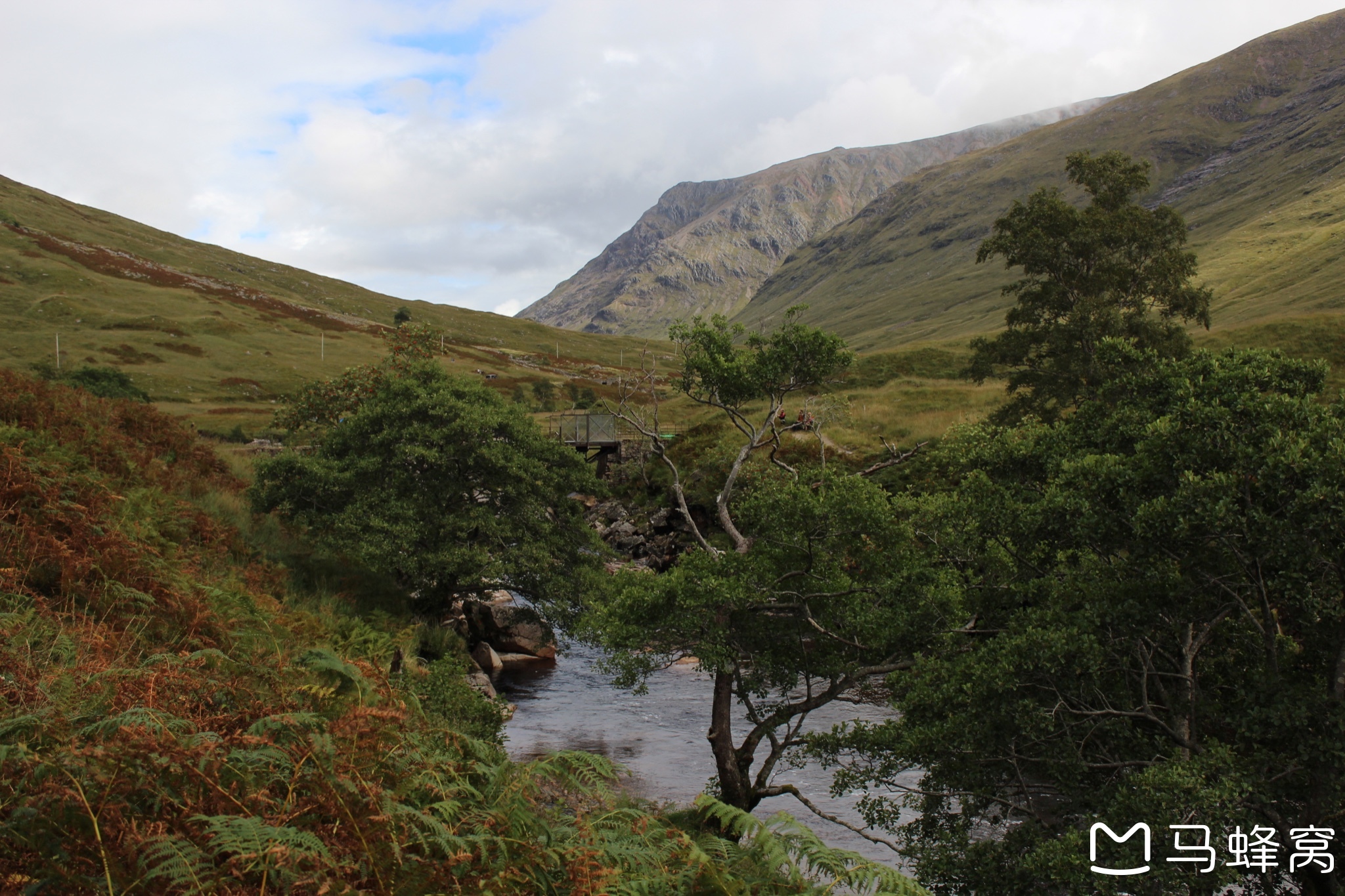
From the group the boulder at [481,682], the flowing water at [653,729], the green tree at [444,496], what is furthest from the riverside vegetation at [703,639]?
the flowing water at [653,729]

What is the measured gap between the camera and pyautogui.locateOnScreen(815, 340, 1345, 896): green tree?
9523mm

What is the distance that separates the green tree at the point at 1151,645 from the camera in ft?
31.2

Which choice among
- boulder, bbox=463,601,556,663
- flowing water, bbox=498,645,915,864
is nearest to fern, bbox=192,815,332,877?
flowing water, bbox=498,645,915,864

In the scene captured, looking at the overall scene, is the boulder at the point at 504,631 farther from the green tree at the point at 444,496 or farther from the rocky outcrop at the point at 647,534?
the rocky outcrop at the point at 647,534

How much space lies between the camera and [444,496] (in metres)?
27.4

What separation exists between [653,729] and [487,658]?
312 inches

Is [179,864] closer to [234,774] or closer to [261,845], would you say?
[261,845]

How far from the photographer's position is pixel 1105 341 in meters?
13.3

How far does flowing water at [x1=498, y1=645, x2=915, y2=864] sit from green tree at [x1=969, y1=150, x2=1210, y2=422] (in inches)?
813

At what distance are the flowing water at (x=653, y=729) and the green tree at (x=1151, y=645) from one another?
18.8ft

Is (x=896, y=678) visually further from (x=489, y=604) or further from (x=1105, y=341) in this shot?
(x=489, y=604)

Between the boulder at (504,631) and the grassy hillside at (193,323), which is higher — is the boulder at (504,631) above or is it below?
below

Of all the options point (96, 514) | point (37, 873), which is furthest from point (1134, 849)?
point (96, 514)

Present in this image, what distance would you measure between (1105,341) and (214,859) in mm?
13557
